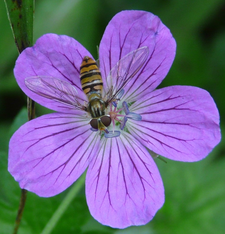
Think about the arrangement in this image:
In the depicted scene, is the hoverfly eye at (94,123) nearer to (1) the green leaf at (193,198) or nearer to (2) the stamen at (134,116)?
(2) the stamen at (134,116)

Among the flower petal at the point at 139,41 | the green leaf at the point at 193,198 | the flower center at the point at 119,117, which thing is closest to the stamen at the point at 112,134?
the flower center at the point at 119,117

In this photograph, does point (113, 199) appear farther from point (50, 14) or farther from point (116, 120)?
point (50, 14)

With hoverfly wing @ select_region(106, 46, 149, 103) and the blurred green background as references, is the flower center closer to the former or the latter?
hoverfly wing @ select_region(106, 46, 149, 103)


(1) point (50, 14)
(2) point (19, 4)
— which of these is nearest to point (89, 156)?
(2) point (19, 4)

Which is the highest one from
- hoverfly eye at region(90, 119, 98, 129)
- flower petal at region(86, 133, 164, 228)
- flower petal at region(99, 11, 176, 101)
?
flower petal at region(99, 11, 176, 101)

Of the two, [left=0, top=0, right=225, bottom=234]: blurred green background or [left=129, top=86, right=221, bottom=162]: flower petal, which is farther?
[left=0, top=0, right=225, bottom=234]: blurred green background

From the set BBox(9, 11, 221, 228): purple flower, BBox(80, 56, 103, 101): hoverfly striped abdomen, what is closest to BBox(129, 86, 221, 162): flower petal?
BBox(9, 11, 221, 228): purple flower
